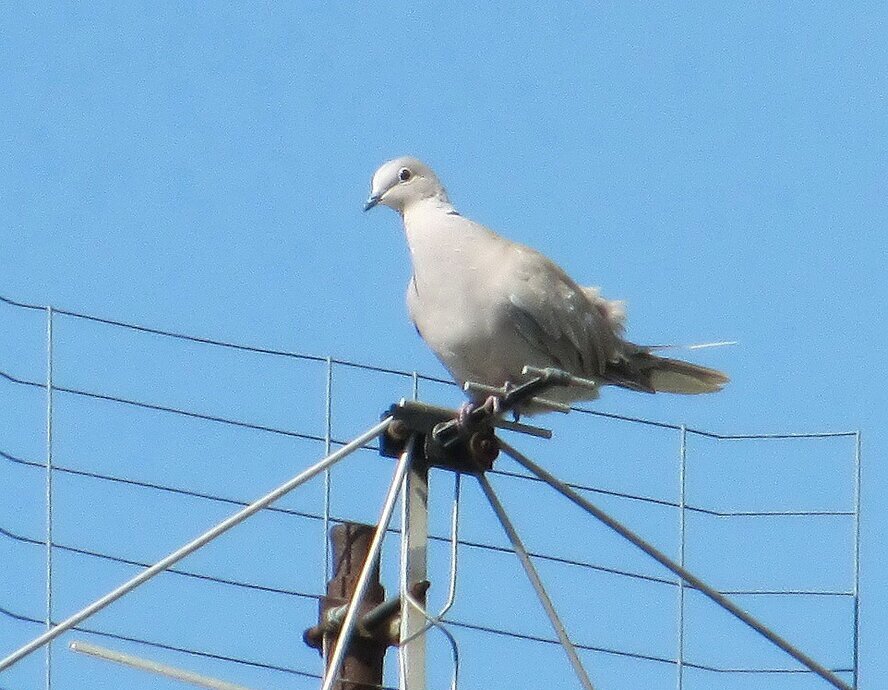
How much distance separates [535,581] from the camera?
169 inches

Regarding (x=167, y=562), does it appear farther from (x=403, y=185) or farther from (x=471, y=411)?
(x=403, y=185)

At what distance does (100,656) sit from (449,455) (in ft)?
2.69

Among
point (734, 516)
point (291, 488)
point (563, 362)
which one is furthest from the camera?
point (563, 362)

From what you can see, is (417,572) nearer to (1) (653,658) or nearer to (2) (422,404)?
(2) (422,404)

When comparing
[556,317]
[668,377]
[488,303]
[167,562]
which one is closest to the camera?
[167,562]

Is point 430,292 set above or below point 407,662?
above

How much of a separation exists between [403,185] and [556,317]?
0.76m

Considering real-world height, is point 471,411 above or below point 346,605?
above

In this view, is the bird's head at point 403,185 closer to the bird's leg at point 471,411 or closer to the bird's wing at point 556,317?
the bird's wing at point 556,317

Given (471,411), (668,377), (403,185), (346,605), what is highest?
(403,185)

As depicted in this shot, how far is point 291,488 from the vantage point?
416 cm

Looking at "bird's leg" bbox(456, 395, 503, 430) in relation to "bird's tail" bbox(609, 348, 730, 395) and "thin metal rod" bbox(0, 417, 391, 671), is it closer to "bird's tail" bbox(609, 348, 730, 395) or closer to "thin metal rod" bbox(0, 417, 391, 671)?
"thin metal rod" bbox(0, 417, 391, 671)

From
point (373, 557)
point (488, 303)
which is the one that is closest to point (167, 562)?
point (373, 557)

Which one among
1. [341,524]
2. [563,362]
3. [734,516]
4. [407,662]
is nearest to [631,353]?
[563,362]
